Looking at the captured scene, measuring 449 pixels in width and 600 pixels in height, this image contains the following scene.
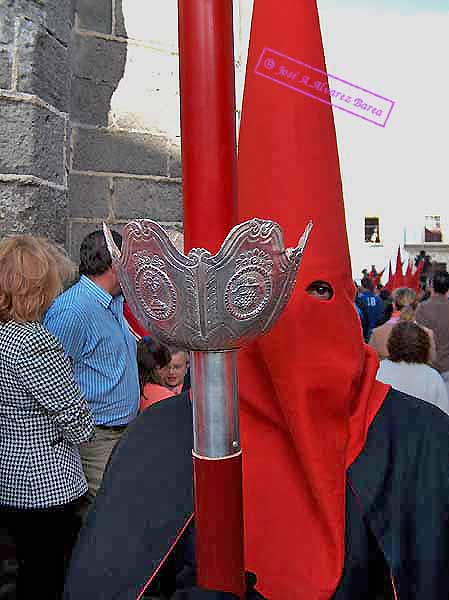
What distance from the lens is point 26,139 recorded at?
7.68ft

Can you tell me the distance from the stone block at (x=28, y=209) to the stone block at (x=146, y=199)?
451 millimetres

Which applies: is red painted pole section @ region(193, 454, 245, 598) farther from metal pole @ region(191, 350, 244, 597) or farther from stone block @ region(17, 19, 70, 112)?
stone block @ region(17, 19, 70, 112)

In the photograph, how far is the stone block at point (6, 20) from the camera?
229 cm

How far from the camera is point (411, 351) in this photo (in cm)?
287

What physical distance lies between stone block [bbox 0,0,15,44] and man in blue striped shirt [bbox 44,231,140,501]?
2.37 feet

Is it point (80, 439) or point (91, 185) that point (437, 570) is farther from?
point (91, 185)

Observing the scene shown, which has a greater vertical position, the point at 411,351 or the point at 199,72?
the point at 199,72

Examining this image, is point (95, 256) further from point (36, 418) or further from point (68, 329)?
point (36, 418)

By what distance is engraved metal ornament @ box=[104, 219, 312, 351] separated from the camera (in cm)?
63

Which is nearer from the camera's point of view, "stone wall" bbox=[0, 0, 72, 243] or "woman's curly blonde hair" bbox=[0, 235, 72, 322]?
"woman's curly blonde hair" bbox=[0, 235, 72, 322]

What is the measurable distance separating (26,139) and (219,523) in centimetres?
195

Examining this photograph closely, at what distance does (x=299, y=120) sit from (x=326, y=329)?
33cm

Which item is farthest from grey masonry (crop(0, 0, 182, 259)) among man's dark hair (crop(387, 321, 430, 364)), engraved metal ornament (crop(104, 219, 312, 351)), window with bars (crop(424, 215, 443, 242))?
window with bars (crop(424, 215, 443, 242))

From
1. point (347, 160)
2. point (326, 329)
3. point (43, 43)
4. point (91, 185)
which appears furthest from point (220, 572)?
point (347, 160)
